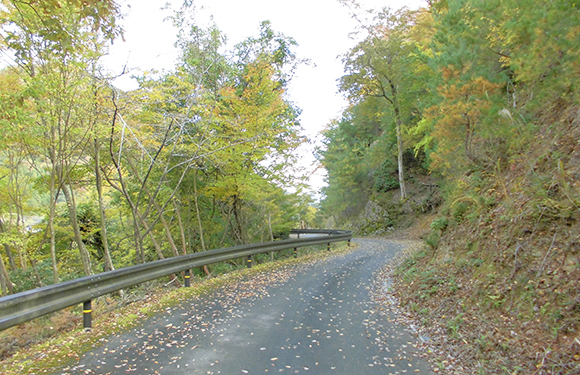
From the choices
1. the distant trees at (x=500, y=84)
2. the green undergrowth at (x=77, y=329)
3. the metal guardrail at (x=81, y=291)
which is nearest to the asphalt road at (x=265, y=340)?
the green undergrowth at (x=77, y=329)

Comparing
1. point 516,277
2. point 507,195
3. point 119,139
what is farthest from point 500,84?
point 119,139

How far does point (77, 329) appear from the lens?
5027 mm

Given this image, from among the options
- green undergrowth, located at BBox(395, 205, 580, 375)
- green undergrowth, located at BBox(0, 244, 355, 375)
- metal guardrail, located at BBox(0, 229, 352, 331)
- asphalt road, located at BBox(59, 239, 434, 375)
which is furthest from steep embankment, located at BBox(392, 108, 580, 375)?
metal guardrail, located at BBox(0, 229, 352, 331)

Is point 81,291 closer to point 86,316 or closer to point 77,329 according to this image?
point 86,316

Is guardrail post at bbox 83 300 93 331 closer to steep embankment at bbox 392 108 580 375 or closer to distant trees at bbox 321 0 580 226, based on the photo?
steep embankment at bbox 392 108 580 375

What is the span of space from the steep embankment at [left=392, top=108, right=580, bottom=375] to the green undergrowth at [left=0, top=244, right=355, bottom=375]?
4.43 metres

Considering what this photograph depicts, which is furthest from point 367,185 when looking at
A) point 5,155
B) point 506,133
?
point 5,155

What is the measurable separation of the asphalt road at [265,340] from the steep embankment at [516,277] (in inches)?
27.6

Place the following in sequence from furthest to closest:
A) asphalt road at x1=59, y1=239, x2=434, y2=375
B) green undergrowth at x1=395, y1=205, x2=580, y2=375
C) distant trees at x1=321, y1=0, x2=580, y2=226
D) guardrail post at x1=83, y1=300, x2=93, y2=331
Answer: distant trees at x1=321, y1=0, x2=580, y2=226
guardrail post at x1=83, y1=300, x2=93, y2=331
asphalt road at x1=59, y1=239, x2=434, y2=375
green undergrowth at x1=395, y1=205, x2=580, y2=375

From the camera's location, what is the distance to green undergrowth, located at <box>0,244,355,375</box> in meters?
3.80

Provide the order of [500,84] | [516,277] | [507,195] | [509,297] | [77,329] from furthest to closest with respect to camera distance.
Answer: [500,84], [507,195], [77,329], [516,277], [509,297]

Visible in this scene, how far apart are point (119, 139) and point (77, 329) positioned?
4763mm

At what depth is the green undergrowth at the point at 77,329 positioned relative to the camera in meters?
3.80

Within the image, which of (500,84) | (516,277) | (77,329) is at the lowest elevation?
(516,277)
